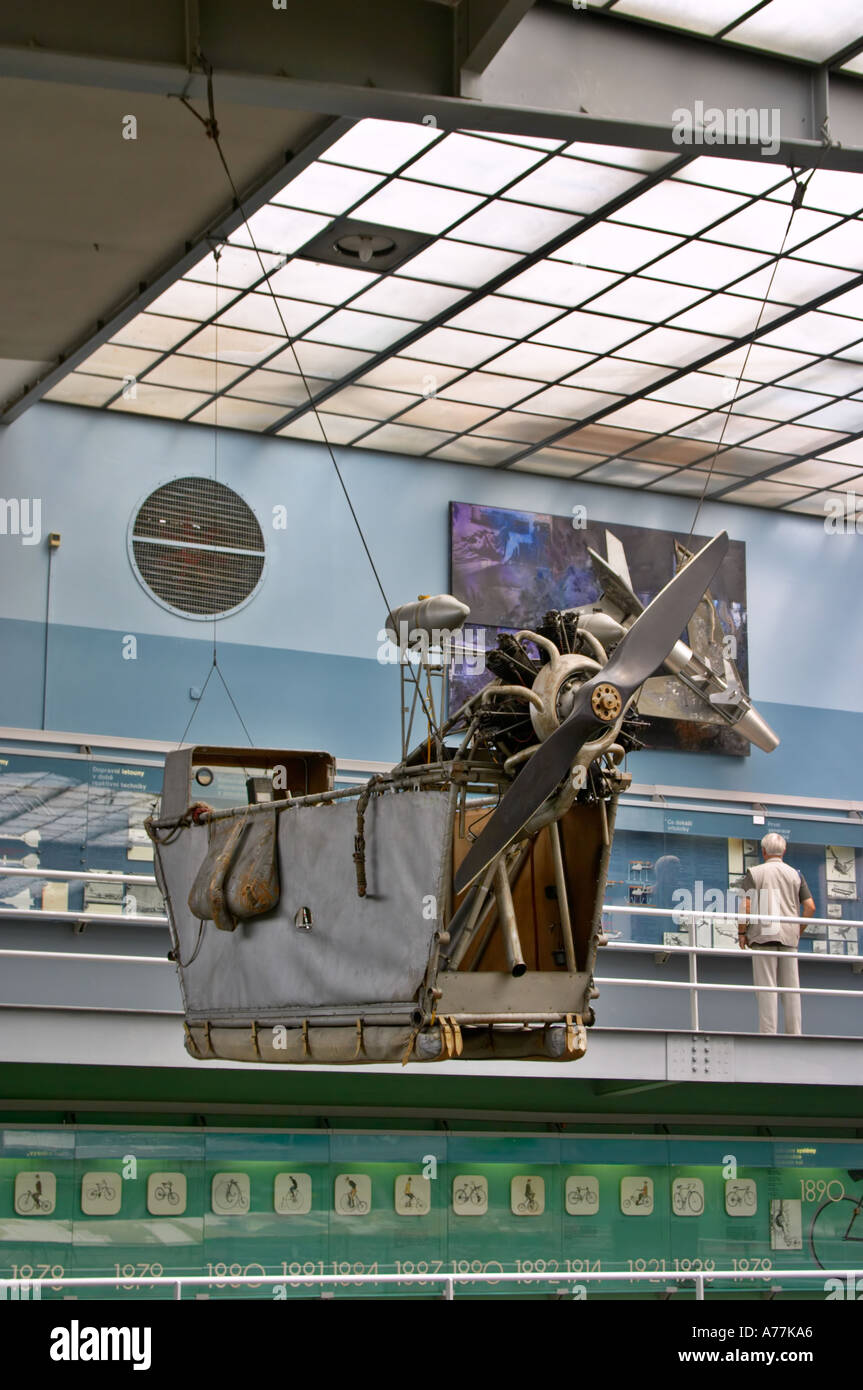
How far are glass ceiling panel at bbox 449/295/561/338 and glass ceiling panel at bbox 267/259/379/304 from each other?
4.62ft

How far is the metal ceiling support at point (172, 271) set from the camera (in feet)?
48.6

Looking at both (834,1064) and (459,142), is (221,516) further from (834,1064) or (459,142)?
(834,1064)

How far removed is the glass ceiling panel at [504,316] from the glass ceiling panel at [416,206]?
1.86 metres

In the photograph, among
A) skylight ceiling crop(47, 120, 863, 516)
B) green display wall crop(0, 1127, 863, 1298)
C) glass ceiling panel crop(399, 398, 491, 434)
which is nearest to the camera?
green display wall crop(0, 1127, 863, 1298)

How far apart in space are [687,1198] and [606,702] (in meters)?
12.2

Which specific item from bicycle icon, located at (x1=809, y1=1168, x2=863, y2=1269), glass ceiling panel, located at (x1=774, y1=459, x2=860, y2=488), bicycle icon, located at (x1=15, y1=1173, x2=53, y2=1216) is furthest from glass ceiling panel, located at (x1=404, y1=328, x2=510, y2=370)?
bicycle icon, located at (x1=809, y1=1168, x2=863, y2=1269)

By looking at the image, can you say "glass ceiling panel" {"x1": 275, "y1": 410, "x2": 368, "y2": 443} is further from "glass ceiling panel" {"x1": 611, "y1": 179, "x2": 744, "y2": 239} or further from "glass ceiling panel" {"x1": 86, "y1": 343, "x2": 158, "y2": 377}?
"glass ceiling panel" {"x1": 611, "y1": 179, "x2": 744, "y2": 239}

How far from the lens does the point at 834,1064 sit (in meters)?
16.6

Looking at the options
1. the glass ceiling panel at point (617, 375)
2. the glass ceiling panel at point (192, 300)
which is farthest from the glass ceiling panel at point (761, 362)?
the glass ceiling panel at point (192, 300)

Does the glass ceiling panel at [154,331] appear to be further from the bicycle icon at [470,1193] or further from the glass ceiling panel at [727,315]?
the bicycle icon at [470,1193]

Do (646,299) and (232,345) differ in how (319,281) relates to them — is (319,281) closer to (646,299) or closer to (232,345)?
(232,345)

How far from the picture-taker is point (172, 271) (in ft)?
55.1

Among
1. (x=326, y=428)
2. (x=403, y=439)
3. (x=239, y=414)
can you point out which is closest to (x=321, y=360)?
(x=326, y=428)

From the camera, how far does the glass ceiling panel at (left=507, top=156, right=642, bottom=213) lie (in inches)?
643
